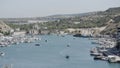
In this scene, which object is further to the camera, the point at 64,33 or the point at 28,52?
the point at 64,33

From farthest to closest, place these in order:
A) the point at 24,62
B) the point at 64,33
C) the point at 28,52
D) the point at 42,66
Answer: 1. the point at 64,33
2. the point at 28,52
3. the point at 24,62
4. the point at 42,66

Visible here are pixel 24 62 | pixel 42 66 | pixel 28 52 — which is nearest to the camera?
pixel 42 66

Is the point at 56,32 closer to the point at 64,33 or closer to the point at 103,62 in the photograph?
the point at 64,33

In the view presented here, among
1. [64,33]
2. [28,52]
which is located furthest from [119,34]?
[64,33]

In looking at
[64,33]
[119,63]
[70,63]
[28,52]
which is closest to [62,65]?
[70,63]

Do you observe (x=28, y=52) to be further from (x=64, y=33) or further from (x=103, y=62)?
(x=64, y=33)

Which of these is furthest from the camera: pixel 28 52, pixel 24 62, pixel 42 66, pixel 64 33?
pixel 64 33

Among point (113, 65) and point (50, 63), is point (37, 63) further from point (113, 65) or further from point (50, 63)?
point (113, 65)

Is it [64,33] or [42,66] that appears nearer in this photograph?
[42,66]
